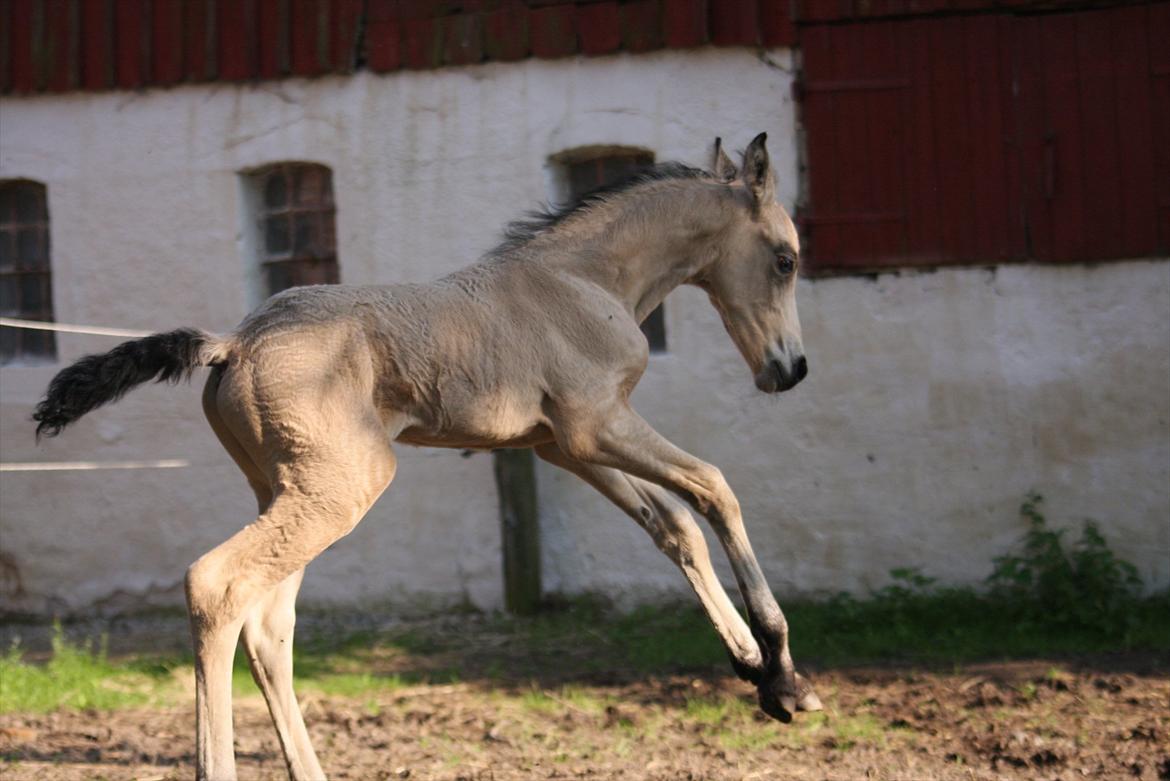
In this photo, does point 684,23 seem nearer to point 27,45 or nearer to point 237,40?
point 237,40

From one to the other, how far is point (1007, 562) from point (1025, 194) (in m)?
2.35

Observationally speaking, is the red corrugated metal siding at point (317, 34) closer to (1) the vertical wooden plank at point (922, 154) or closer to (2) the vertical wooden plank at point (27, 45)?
(2) the vertical wooden plank at point (27, 45)

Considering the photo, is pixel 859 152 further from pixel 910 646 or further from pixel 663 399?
pixel 910 646

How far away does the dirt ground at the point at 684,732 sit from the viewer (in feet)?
18.9

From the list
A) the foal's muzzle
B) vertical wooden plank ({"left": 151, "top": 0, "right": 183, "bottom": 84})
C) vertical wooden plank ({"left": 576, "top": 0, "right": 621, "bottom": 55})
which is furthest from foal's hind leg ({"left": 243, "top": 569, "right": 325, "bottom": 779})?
vertical wooden plank ({"left": 151, "top": 0, "right": 183, "bottom": 84})

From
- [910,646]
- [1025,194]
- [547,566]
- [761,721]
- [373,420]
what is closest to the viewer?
[373,420]

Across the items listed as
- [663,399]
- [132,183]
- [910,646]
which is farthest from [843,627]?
[132,183]

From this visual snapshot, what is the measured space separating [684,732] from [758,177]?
2712 millimetres

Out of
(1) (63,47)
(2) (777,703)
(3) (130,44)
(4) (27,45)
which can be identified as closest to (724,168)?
(2) (777,703)

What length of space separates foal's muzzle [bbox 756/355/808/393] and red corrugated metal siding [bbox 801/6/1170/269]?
3563 millimetres

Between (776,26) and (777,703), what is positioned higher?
(776,26)

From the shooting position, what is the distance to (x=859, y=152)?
8820 millimetres

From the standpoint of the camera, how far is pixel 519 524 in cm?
915

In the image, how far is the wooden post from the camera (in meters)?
9.16
